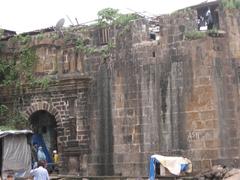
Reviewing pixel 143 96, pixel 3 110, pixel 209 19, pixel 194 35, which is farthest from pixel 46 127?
pixel 209 19

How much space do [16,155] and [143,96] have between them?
4331 millimetres

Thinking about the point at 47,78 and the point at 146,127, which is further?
the point at 47,78

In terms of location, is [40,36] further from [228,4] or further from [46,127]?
[228,4]

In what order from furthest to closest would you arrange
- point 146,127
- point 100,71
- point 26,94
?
point 26,94
point 100,71
point 146,127

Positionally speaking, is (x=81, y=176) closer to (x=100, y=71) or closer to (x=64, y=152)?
(x=64, y=152)

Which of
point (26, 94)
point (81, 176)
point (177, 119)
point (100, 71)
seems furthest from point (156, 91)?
point (26, 94)

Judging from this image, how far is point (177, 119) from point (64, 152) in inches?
168

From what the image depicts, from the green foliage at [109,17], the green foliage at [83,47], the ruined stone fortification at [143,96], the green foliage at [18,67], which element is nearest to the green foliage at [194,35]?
the ruined stone fortification at [143,96]

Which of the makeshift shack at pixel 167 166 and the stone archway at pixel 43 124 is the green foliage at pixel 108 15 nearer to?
the stone archway at pixel 43 124

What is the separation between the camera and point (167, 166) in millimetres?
15688

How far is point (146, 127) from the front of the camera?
1725 centimetres

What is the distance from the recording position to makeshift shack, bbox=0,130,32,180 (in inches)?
631

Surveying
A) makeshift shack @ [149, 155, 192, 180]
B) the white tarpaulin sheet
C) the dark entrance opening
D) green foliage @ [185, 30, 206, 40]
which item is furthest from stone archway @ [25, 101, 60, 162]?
green foliage @ [185, 30, 206, 40]

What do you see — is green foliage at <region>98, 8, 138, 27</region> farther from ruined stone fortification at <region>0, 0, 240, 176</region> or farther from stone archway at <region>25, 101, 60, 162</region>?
stone archway at <region>25, 101, 60, 162</region>
